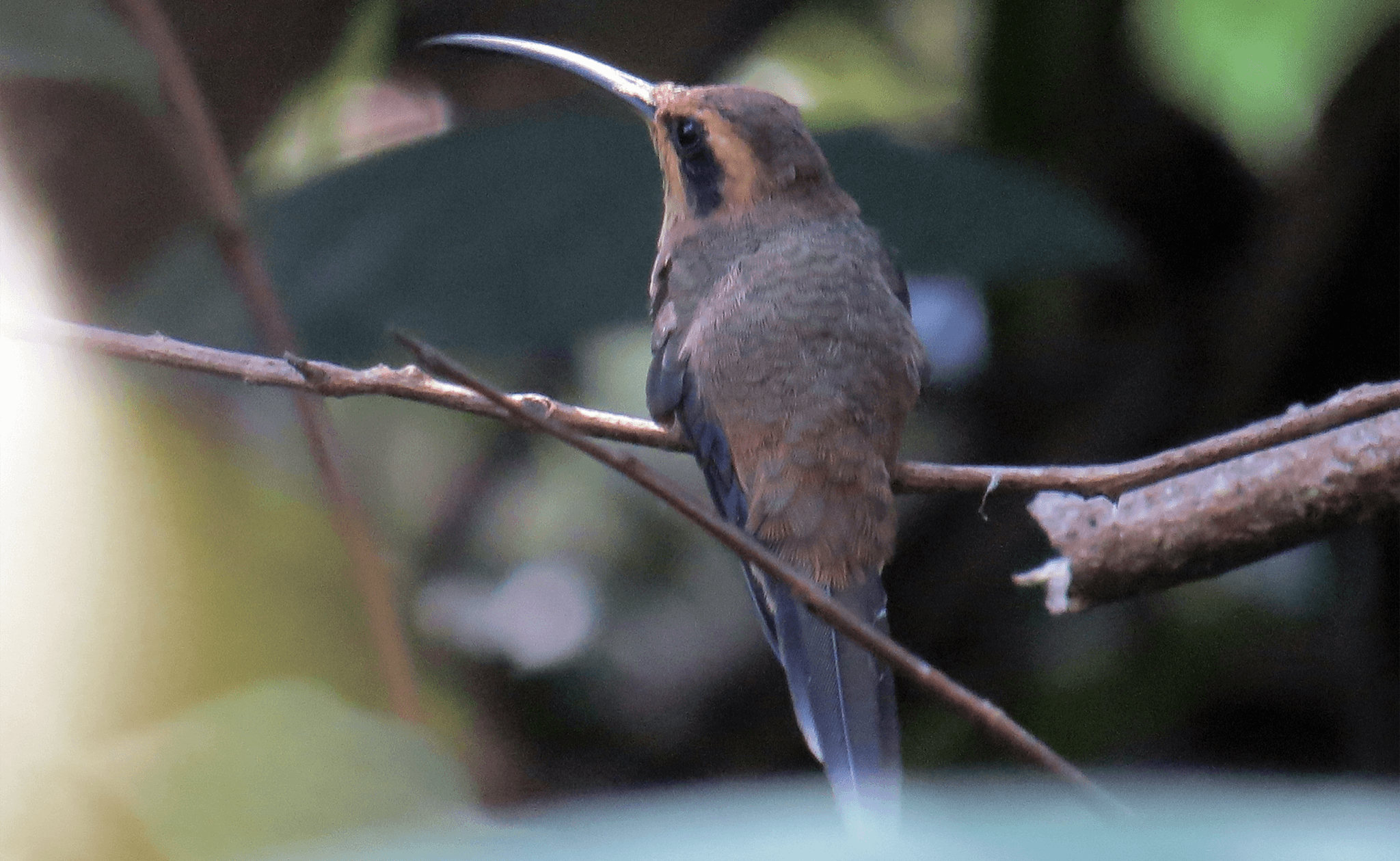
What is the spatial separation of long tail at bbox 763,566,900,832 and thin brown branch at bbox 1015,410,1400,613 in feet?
0.62

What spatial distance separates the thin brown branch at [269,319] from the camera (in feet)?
6.20

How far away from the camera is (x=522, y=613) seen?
115 inches

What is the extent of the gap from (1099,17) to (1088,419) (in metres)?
0.80

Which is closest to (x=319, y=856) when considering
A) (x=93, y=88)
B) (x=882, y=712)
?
(x=882, y=712)

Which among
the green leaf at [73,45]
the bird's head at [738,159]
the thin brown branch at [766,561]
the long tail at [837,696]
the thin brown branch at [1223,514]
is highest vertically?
the green leaf at [73,45]

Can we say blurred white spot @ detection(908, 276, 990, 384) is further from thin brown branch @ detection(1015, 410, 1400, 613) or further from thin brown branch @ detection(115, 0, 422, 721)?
thin brown branch @ detection(1015, 410, 1400, 613)

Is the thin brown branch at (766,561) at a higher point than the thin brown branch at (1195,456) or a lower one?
lower

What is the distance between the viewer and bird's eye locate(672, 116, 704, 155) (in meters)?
1.75

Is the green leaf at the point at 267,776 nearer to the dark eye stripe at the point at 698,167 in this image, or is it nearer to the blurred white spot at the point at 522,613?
the dark eye stripe at the point at 698,167

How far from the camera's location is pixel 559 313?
2375 mm

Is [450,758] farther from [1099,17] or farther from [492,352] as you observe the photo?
[1099,17]

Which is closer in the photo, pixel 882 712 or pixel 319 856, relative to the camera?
pixel 319 856

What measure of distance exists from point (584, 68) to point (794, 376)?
0.73m

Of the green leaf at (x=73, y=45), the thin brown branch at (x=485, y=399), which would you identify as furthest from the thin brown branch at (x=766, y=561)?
the green leaf at (x=73, y=45)
